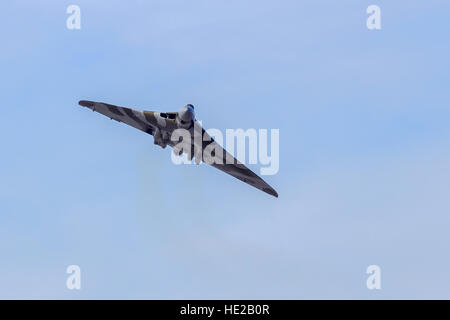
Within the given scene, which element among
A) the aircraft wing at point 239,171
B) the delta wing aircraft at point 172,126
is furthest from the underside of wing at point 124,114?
the aircraft wing at point 239,171

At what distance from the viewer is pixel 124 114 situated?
108750 millimetres

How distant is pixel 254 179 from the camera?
118250 mm

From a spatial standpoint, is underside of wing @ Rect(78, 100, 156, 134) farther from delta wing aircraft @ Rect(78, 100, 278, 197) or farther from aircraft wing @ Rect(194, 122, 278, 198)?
aircraft wing @ Rect(194, 122, 278, 198)

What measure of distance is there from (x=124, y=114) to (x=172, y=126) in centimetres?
960

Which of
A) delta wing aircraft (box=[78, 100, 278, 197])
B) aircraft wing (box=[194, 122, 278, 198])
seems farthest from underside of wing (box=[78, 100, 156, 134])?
aircraft wing (box=[194, 122, 278, 198])

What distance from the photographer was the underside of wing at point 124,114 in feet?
Answer: 351

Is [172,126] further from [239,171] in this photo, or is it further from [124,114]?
[239,171]

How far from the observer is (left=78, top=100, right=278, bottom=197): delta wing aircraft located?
102 meters

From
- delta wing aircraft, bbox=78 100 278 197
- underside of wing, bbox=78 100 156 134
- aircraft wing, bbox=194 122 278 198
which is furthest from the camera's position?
aircraft wing, bbox=194 122 278 198

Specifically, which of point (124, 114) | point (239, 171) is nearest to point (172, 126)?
point (124, 114)

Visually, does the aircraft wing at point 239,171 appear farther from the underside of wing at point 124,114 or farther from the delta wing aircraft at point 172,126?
the underside of wing at point 124,114

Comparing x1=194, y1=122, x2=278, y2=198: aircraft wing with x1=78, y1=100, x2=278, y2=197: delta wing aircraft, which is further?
x1=194, y1=122, x2=278, y2=198: aircraft wing
